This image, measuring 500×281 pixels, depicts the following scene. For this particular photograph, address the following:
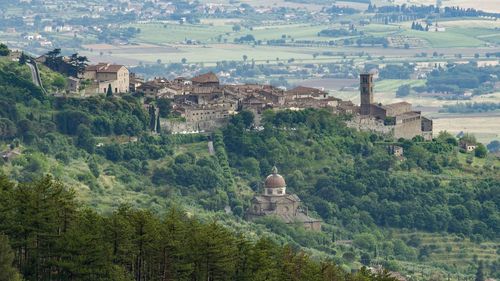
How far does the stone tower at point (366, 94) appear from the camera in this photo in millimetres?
122250

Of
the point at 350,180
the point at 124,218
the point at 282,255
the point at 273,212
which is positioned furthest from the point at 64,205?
the point at 350,180

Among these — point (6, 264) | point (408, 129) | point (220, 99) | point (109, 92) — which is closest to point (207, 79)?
point (220, 99)

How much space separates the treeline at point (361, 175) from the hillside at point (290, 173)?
8cm

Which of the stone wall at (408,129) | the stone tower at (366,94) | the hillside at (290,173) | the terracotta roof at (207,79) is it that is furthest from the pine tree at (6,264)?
the stone tower at (366,94)

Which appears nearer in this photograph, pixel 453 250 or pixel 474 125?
pixel 453 250

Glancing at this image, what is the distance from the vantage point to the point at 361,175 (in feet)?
364

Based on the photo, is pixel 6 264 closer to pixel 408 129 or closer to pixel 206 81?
pixel 206 81

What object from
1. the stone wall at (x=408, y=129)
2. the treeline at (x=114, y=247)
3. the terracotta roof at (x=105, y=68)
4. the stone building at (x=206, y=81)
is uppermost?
the treeline at (x=114, y=247)

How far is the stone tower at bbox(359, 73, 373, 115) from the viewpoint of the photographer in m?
122

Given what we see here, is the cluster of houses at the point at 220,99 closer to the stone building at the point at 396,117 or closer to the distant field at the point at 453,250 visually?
the stone building at the point at 396,117

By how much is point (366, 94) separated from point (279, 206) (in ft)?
74.1

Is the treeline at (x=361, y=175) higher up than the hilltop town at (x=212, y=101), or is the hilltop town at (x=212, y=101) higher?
the hilltop town at (x=212, y=101)

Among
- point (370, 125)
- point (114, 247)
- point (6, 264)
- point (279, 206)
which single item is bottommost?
point (279, 206)

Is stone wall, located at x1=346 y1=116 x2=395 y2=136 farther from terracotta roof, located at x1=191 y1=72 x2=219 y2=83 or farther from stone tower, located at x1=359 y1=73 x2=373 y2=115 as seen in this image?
terracotta roof, located at x1=191 y1=72 x2=219 y2=83
